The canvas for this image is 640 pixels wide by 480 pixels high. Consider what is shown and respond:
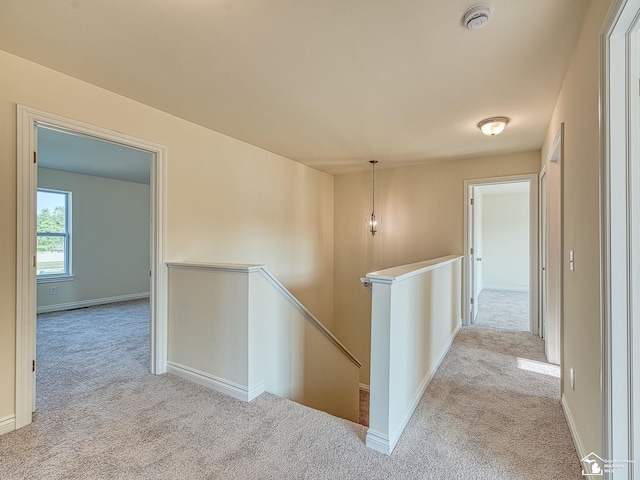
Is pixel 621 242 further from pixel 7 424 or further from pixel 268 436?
pixel 7 424

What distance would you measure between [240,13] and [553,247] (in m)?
3.19

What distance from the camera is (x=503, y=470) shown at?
5.25 ft

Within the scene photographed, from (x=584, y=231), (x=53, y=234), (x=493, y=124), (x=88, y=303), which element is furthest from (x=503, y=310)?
(x=53, y=234)

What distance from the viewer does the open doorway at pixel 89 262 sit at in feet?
10.1

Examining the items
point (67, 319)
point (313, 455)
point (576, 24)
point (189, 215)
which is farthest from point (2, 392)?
point (576, 24)

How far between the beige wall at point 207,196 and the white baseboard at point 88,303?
155 inches

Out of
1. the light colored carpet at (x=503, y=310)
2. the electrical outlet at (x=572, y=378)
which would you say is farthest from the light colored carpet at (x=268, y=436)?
the light colored carpet at (x=503, y=310)

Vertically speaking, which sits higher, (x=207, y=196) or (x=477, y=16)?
(x=477, y=16)

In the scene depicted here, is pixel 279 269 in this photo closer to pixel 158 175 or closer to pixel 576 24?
pixel 158 175

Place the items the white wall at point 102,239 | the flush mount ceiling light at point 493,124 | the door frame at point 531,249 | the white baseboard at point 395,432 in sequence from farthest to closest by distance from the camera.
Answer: the white wall at point 102,239
the door frame at point 531,249
the flush mount ceiling light at point 493,124
the white baseboard at point 395,432

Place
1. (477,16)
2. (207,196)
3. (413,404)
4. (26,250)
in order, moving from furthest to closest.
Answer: (207,196)
(413,404)
(26,250)
(477,16)

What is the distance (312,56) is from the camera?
1964 mm

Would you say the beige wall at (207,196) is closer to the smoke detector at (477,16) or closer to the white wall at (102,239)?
the smoke detector at (477,16)

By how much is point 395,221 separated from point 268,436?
12.4ft
